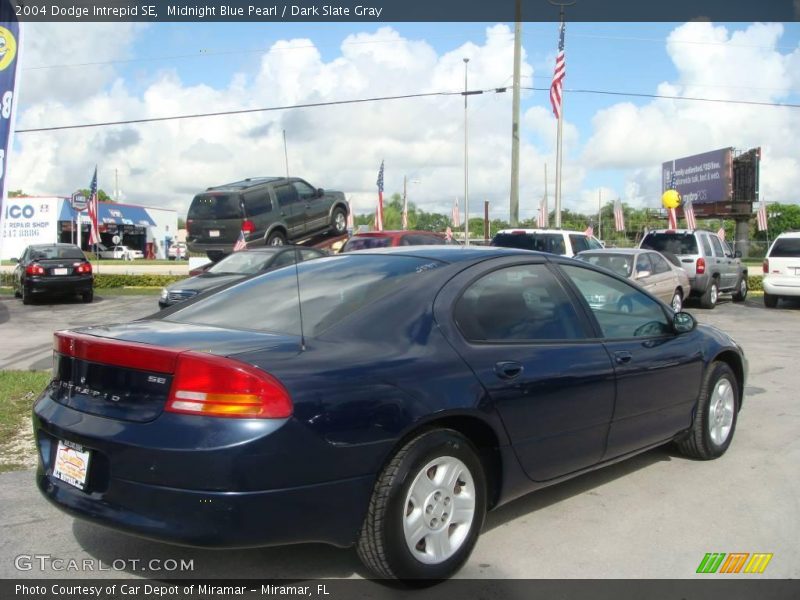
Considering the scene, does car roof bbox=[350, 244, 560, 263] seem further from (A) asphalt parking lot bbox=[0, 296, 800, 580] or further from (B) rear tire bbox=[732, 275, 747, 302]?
(B) rear tire bbox=[732, 275, 747, 302]

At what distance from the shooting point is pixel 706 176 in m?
59.0

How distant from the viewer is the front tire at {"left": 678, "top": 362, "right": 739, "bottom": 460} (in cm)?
530

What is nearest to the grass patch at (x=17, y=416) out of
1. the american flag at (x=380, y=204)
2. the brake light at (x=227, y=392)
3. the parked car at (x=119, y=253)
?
the brake light at (x=227, y=392)

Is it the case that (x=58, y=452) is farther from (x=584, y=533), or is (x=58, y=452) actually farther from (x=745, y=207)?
(x=745, y=207)

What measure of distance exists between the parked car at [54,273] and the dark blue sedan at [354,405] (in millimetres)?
16566

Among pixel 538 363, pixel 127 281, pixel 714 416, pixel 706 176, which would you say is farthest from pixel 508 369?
pixel 706 176

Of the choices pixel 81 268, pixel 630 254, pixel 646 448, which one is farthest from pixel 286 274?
pixel 81 268

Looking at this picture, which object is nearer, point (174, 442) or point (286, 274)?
point (174, 442)

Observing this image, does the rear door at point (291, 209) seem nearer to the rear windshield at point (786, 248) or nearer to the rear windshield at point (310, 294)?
the rear windshield at point (786, 248)

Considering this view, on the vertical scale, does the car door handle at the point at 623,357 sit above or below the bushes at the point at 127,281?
above

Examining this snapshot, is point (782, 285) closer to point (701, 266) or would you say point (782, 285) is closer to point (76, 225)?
point (701, 266)

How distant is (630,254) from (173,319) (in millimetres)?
11116

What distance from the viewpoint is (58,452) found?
11.2 ft

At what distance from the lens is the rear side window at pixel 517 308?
12.7ft
